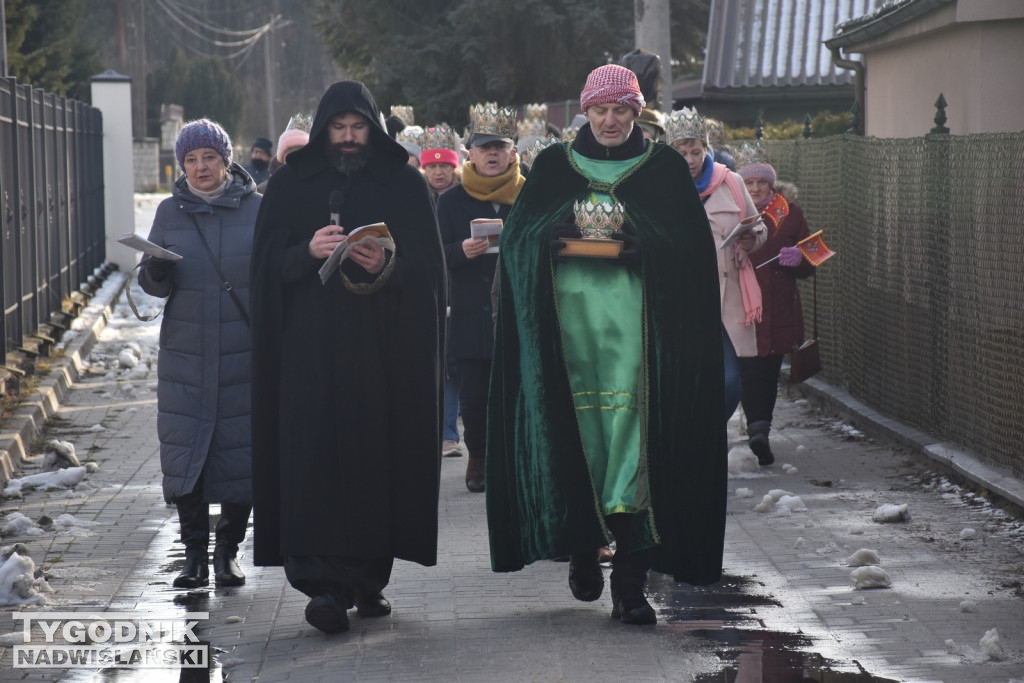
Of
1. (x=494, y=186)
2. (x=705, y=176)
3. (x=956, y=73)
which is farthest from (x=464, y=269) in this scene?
(x=956, y=73)

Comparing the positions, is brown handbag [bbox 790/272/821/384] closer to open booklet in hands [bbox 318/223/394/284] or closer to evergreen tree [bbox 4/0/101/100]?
open booklet in hands [bbox 318/223/394/284]

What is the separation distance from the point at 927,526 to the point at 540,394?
2752 millimetres

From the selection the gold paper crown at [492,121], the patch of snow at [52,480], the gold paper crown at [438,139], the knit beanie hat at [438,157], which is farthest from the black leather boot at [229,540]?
the gold paper crown at [438,139]

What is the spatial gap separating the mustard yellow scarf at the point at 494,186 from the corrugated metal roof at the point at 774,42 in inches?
635

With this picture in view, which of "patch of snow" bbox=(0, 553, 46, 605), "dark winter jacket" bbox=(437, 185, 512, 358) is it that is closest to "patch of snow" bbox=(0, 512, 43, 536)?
"patch of snow" bbox=(0, 553, 46, 605)

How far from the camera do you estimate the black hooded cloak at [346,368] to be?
6367 mm

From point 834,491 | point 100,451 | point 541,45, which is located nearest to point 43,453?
point 100,451

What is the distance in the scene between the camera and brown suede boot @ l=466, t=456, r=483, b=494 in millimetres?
9617

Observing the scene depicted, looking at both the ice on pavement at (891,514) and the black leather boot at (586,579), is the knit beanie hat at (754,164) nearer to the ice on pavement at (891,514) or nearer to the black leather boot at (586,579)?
the ice on pavement at (891,514)

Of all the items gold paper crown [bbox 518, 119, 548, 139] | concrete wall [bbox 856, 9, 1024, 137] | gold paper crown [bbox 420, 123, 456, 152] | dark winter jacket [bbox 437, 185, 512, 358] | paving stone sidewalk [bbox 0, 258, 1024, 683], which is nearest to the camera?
paving stone sidewalk [bbox 0, 258, 1024, 683]

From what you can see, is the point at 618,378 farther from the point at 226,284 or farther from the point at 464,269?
the point at 464,269

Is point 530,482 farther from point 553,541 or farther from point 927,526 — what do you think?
point 927,526

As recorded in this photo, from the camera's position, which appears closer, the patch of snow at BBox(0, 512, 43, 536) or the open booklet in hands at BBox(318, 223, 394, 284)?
the open booklet in hands at BBox(318, 223, 394, 284)

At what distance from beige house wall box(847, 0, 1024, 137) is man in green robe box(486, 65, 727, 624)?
Answer: 6.22m
